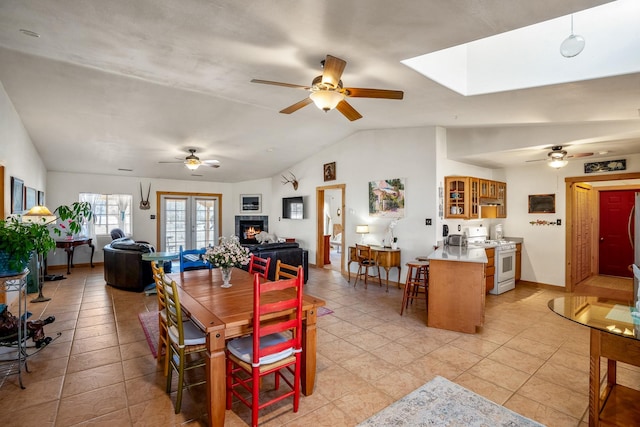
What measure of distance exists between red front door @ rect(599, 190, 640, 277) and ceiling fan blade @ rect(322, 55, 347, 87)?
25.2ft

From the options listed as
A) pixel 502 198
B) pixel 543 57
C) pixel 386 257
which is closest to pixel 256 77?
pixel 543 57

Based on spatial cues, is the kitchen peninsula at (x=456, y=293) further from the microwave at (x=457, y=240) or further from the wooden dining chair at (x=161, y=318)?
the wooden dining chair at (x=161, y=318)

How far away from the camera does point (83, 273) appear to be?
691cm

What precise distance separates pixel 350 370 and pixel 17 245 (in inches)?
113

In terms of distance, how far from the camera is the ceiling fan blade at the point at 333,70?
7.71 feet

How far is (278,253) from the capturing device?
558 centimetres

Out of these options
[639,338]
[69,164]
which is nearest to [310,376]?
[639,338]

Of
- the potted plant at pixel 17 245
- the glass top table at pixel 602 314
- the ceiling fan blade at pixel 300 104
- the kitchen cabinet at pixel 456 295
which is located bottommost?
the kitchen cabinet at pixel 456 295

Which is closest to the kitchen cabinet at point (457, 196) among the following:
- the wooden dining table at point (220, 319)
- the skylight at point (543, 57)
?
the skylight at point (543, 57)

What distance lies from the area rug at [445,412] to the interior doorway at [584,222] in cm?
465

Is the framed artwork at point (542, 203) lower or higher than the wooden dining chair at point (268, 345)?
higher

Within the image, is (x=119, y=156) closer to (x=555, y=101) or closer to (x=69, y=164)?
(x=69, y=164)

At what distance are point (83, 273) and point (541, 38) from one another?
8.92m

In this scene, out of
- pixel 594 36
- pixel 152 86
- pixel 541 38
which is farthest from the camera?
pixel 152 86
